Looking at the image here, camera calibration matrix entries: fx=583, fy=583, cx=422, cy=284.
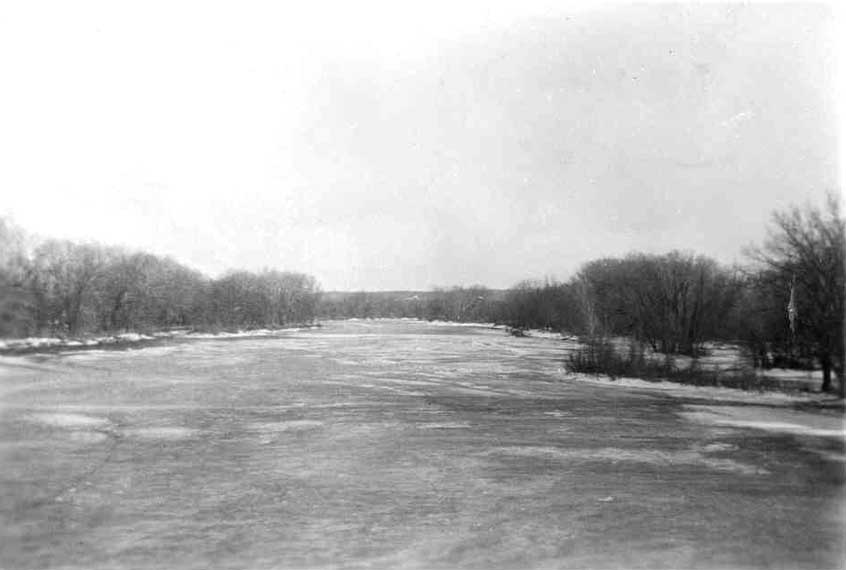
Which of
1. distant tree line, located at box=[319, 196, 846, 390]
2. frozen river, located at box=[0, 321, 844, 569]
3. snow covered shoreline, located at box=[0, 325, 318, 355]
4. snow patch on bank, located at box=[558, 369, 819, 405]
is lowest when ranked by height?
frozen river, located at box=[0, 321, 844, 569]

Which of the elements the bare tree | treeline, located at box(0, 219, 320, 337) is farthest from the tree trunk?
treeline, located at box(0, 219, 320, 337)

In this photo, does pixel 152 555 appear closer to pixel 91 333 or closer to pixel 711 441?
pixel 711 441

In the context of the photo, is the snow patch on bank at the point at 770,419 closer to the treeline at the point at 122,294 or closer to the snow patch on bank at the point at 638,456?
the snow patch on bank at the point at 638,456

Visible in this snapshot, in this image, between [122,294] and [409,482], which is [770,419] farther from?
[122,294]

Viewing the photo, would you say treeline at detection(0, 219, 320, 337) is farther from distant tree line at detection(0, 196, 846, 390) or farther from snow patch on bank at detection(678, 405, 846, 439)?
snow patch on bank at detection(678, 405, 846, 439)

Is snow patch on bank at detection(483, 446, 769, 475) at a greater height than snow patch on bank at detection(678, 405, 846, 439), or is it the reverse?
snow patch on bank at detection(678, 405, 846, 439)

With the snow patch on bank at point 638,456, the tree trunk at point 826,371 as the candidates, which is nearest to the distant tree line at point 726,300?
the tree trunk at point 826,371

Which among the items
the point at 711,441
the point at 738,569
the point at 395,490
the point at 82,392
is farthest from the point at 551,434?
the point at 82,392
